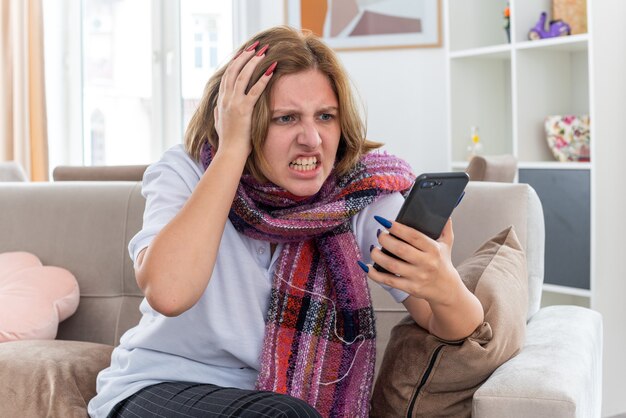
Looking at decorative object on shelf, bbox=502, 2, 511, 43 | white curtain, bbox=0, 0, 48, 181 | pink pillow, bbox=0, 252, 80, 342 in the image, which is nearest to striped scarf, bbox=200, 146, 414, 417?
pink pillow, bbox=0, 252, 80, 342

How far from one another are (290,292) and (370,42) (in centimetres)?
314

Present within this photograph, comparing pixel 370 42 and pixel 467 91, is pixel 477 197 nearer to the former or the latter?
pixel 467 91

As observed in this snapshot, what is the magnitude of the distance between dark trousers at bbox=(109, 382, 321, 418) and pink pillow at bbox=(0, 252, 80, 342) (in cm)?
61

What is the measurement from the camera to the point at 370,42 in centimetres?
463

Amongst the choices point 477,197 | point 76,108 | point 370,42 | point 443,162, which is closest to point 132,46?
point 76,108

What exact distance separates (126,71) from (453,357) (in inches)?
159

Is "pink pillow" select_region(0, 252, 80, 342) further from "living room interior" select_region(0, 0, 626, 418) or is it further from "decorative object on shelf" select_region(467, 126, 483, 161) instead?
"decorative object on shelf" select_region(467, 126, 483, 161)

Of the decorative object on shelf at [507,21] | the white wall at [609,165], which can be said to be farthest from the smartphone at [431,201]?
the decorative object on shelf at [507,21]

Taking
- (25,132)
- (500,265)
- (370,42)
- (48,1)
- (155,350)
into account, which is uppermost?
(48,1)

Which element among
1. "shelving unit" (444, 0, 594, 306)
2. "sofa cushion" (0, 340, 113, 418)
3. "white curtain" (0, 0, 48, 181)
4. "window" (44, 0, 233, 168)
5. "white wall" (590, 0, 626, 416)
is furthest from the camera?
"window" (44, 0, 233, 168)

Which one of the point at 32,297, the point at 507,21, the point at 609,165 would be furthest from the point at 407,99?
the point at 32,297

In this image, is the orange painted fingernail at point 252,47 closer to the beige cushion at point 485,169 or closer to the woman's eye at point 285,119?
the woman's eye at point 285,119

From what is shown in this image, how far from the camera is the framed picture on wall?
14.8 feet

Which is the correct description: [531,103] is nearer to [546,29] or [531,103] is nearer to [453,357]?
[546,29]
